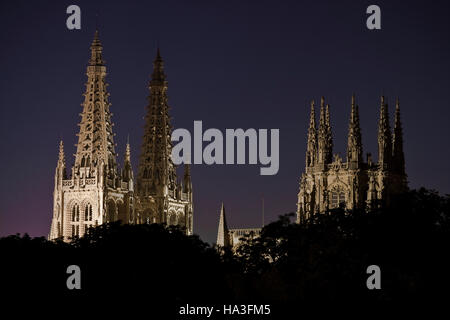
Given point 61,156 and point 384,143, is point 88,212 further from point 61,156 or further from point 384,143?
point 384,143

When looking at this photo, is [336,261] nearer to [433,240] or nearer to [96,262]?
[433,240]

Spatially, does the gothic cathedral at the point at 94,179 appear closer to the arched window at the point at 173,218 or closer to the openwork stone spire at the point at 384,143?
the arched window at the point at 173,218

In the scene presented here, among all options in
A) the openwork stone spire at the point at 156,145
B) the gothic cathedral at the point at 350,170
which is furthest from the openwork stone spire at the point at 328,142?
the openwork stone spire at the point at 156,145

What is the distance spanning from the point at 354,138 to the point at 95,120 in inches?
1140

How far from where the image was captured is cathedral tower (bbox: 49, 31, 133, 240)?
155000mm

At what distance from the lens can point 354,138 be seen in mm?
151375

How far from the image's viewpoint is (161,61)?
559ft

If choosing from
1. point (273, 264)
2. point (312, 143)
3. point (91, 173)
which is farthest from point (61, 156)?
point (273, 264)

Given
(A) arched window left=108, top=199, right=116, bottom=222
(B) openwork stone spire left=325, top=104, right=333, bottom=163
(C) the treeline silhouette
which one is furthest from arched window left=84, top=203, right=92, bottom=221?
(C) the treeline silhouette

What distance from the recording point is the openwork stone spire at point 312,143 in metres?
154

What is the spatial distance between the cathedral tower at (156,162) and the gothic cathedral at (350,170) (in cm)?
2022

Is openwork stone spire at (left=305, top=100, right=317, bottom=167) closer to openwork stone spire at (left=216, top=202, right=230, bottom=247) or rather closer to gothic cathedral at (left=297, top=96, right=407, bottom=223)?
gothic cathedral at (left=297, top=96, right=407, bottom=223)

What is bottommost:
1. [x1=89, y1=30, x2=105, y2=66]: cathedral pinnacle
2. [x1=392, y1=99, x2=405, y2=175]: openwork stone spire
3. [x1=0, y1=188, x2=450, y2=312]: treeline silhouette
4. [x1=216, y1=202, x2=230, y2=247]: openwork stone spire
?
[x1=0, y1=188, x2=450, y2=312]: treeline silhouette

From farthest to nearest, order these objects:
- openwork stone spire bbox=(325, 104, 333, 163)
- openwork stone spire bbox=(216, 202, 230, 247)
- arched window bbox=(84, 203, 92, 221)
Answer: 1. openwork stone spire bbox=(216, 202, 230, 247)
2. arched window bbox=(84, 203, 92, 221)
3. openwork stone spire bbox=(325, 104, 333, 163)
